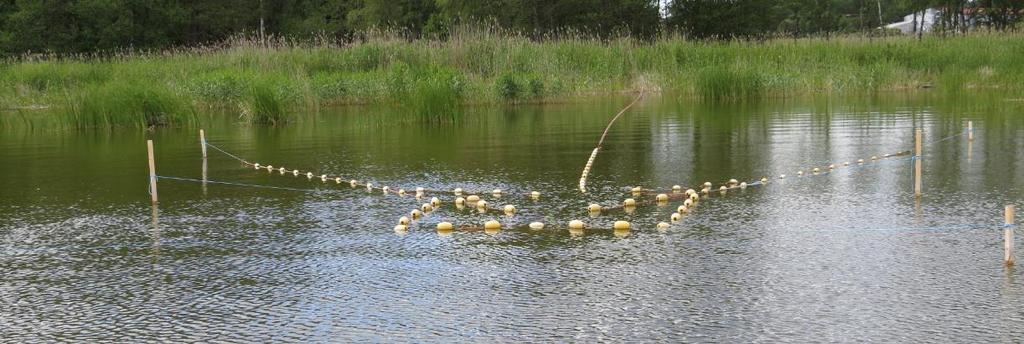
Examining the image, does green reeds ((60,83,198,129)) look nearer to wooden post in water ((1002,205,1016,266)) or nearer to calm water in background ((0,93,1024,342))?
calm water in background ((0,93,1024,342))

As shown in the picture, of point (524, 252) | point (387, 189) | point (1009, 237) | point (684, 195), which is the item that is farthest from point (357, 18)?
point (1009, 237)

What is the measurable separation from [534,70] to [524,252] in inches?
946

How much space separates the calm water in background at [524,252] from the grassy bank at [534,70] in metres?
12.6

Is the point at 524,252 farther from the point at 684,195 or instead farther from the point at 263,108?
the point at 263,108

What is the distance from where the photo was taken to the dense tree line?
180 ft

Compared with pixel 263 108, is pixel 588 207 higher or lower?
lower

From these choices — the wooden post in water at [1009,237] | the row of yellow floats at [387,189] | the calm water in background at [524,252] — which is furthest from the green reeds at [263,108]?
the wooden post in water at [1009,237]

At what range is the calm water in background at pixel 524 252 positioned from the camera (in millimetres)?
6797

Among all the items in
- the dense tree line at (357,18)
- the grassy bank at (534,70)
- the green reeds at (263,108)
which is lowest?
the green reeds at (263,108)

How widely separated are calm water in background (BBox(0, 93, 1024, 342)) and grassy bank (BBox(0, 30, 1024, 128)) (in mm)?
12606

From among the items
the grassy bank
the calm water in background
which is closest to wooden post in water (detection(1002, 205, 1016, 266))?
the calm water in background

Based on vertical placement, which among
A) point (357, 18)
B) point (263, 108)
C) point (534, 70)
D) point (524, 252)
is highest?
point (357, 18)

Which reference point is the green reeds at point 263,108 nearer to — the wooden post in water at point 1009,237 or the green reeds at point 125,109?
the green reeds at point 125,109

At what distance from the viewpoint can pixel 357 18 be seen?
204ft
